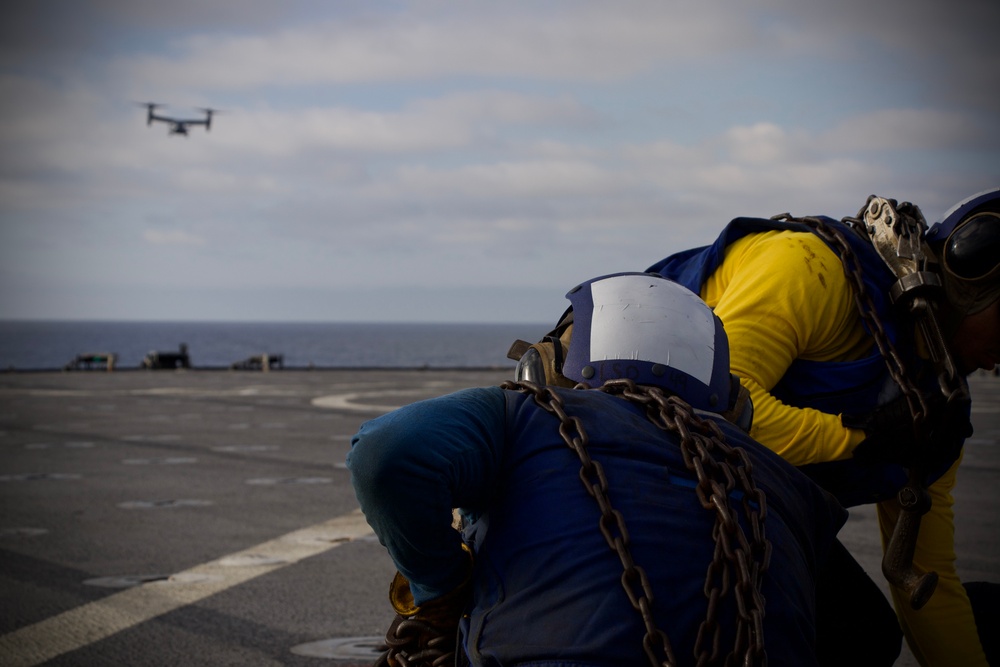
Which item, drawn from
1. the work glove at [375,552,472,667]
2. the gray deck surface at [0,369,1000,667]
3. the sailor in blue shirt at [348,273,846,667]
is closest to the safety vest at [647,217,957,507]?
the sailor in blue shirt at [348,273,846,667]

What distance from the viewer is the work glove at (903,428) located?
2760 millimetres

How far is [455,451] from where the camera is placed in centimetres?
171

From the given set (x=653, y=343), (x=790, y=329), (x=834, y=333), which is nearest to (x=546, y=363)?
(x=653, y=343)

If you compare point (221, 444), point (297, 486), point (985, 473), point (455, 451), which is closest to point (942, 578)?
point (455, 451)

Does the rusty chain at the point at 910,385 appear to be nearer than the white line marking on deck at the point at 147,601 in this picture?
Yes

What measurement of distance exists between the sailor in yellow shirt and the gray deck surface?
209cm

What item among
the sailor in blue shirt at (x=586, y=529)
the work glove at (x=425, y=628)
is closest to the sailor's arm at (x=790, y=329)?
the sailor in blue shirt at (x=586, y=529)

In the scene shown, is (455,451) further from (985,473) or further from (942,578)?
(985,473)

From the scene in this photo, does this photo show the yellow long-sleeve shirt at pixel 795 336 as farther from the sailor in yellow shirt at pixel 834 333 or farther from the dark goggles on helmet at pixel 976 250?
the dark goggles on helmet at pixel 976 250

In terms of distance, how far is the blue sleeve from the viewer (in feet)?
5.53

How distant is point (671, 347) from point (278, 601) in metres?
3.62

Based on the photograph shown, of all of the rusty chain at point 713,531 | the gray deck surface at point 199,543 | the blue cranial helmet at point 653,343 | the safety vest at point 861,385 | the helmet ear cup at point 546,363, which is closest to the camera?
the rusty chain at point 713,531

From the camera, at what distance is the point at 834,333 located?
2.87 metres

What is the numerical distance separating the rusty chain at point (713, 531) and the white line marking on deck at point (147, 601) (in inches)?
130
